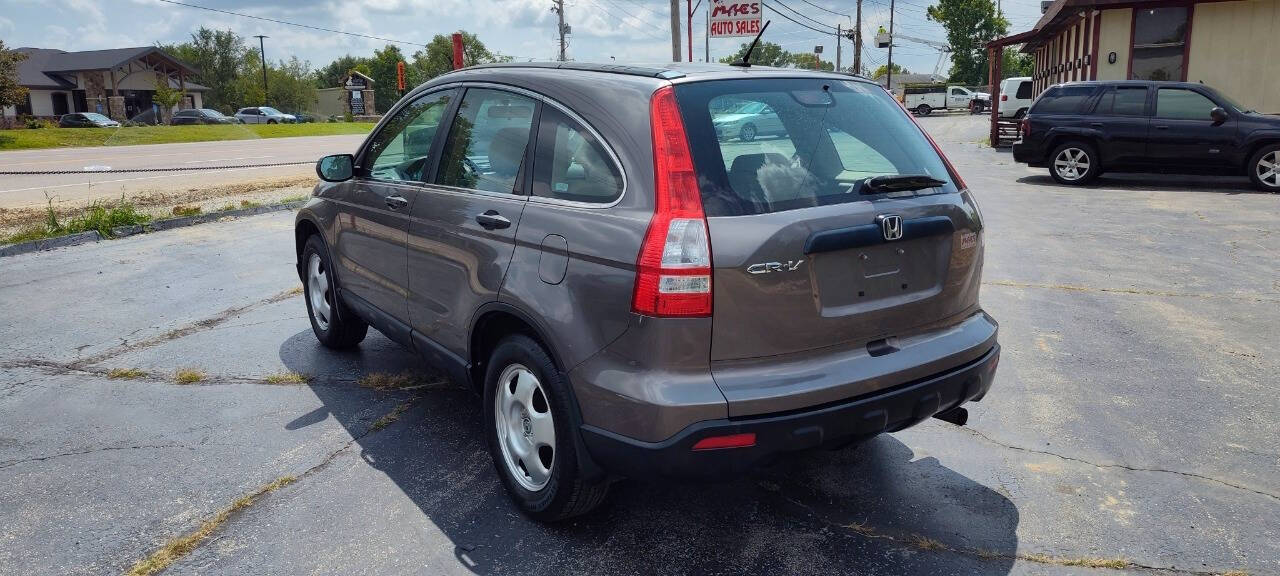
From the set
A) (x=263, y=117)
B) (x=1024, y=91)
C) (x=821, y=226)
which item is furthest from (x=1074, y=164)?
(x=263, y=117)

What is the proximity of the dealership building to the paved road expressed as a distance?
3856 centimetres

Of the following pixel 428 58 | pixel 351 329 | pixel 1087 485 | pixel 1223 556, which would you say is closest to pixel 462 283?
pixel 351 329

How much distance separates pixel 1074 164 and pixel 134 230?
13589 millimetres

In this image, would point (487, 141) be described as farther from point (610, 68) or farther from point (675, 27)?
point (675, 27)

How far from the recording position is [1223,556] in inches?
125

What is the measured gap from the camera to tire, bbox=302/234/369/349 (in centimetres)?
555

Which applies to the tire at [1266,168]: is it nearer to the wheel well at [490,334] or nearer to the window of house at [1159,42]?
the window of house at [1159,42]

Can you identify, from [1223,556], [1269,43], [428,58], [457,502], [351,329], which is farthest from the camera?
[428,58]

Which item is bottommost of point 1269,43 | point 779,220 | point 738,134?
point 779,220

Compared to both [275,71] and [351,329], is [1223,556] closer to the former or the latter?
[351,329]

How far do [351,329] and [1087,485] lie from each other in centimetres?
417

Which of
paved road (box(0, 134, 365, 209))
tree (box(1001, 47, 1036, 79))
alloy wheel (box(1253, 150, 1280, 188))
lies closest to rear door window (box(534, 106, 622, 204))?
paved road (box(0, 134, 365, 209))

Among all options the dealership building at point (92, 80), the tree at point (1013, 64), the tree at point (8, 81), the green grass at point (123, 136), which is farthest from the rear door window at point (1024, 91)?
the tree at point (1013, 64)

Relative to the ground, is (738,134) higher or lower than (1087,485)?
higher
